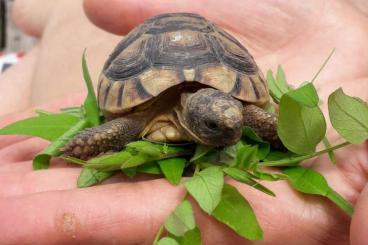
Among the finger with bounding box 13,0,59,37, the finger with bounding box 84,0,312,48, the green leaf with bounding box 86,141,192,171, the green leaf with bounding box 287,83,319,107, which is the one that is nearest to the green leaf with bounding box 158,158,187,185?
the green leaf with bounding box 86,141,192,171

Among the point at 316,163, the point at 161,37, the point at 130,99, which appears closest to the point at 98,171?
the point at 130,99

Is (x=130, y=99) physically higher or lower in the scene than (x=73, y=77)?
higher

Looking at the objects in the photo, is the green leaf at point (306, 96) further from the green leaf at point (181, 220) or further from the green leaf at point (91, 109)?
the green leaf at point (91, 109)

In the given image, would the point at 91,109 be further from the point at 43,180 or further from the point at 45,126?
the point at 43,180

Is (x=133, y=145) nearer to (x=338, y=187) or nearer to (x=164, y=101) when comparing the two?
(x=164, y=101)

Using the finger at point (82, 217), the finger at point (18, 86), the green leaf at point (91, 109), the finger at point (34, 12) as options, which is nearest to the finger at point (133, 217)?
the finger at point (82, 217)

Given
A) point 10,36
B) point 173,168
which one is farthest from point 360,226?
point 10,36
